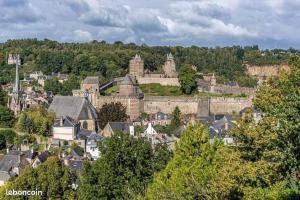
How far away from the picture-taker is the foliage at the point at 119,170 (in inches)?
976

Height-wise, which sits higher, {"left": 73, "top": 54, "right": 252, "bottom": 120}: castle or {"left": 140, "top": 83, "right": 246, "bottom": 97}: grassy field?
{"left": 140, "top": 83, "right": 246, "bottom": 97}: grassy field

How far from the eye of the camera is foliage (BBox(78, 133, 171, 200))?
24.8 m

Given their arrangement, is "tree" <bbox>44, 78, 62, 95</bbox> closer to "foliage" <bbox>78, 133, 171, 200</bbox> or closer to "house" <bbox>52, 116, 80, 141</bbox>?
"house" <bbox>52, 116, 80, 141</bbox>

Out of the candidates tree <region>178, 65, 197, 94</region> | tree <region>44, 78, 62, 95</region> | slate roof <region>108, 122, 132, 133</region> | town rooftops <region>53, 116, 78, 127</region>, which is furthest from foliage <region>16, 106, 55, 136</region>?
tree <region>178, 65, 197, 94</region>

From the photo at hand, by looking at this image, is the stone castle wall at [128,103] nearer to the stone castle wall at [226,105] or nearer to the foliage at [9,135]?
the stone castle wall at [226,105]

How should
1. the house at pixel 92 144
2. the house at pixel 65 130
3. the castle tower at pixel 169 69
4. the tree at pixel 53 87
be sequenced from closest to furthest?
1. the house at pixel 92 144
2. the house at pixel 65 130
3. the tree at pixel 53 87
4. the castle tower at pixel 169 69

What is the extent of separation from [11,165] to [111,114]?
71.7ft

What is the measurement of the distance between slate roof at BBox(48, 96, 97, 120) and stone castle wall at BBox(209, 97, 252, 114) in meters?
15.5

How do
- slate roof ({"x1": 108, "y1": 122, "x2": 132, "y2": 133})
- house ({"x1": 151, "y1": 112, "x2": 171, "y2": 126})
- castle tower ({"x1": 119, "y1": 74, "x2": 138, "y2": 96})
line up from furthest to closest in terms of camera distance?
castle tower ({"x1": 119, "y1": 74, "x2": 138, "y2": 96})
house ({"x1": 151, "y1": 112, "x2": 171, "y2": 126})
slate roof ({"x1": 108, "y1": 122, "x2": 132, "y2": 133})

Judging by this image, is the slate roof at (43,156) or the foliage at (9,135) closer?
the slate roof at (43,156)

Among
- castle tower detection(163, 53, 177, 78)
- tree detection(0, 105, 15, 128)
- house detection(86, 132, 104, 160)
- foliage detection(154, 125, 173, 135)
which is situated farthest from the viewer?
castle tower detection(163, 53, 177, 78)

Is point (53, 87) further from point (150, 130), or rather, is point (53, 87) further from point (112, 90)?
point (150, 130)

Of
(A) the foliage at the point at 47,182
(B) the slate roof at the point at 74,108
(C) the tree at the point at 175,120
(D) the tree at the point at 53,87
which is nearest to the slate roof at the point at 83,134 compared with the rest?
(B) the slate roof at the point at 74,108

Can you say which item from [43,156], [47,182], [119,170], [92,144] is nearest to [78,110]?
[92,144]
